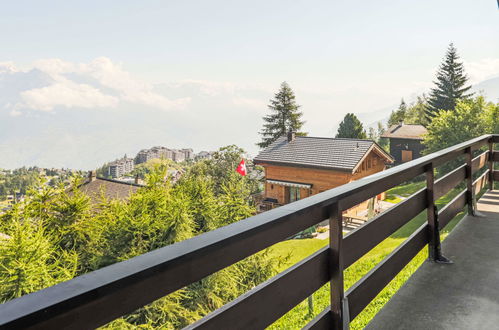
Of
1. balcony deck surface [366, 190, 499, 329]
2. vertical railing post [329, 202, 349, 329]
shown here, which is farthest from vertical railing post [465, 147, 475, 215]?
vertical railing post [329, 202, 349, 329]

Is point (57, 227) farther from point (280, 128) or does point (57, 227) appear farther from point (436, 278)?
point (280, 128)

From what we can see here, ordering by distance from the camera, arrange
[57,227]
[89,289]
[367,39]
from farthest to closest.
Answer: [367,39]
[57,227]
[89,289]

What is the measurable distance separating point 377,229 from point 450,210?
1.34 metres

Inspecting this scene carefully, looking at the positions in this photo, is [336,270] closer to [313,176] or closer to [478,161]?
[478,161]

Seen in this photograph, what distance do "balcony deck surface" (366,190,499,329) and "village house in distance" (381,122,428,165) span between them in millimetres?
29283

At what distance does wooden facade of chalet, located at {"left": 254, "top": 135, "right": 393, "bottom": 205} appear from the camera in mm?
17453

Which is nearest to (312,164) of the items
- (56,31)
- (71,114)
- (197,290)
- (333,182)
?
(333,182)

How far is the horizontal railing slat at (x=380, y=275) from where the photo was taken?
1.29 meters

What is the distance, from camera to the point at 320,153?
18359mm

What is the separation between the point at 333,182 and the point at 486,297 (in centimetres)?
1625

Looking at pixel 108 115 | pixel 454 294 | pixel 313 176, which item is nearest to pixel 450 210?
pixel 454 294

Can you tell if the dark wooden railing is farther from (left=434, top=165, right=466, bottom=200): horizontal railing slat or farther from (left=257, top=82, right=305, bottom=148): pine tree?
(left=257, top=82, right=305, bottom=148): pine tree

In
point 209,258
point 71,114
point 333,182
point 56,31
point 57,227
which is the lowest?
point 333,182

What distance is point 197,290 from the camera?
19.1 feet
